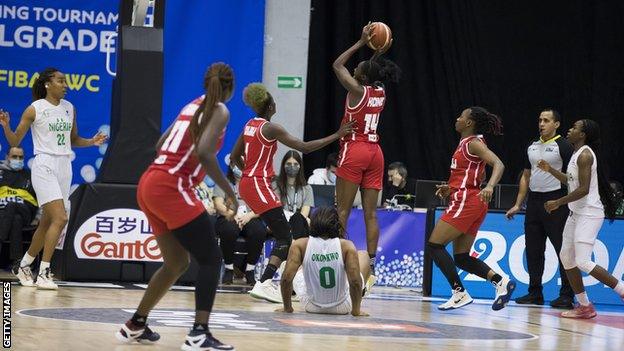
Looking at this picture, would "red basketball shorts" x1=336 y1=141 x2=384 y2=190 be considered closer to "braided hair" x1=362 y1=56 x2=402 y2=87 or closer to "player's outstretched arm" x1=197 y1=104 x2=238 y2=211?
"braided hair" x1=362 y1=56 x2=402 y2=87

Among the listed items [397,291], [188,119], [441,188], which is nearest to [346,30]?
[397,291]

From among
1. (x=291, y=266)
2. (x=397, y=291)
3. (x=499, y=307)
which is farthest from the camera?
(x=397, y=291)

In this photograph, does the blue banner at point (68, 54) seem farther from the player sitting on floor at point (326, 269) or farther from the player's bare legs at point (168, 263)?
the player's bare legs at point (168, 263)

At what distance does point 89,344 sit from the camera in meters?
6.53

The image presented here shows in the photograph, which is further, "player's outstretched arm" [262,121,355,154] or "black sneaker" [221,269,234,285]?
"black sneaker" [221,269,234,285]

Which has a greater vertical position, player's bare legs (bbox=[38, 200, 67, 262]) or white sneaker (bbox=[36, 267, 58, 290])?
player's bare legs (bbox=[38, 200, 67, 262])

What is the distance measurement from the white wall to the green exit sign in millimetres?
42

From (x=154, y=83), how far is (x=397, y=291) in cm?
378

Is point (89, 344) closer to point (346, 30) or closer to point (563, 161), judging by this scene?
point (563, 161)

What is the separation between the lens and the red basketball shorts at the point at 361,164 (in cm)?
1064

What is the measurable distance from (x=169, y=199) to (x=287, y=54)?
30.6 ft

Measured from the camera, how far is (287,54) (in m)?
15.5

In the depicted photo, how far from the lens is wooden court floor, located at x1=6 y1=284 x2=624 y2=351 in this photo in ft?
23.1

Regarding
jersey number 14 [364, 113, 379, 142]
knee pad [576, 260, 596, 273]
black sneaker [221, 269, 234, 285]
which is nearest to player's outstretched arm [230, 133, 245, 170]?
jersey number 14 [364, 113, 379, 142]
